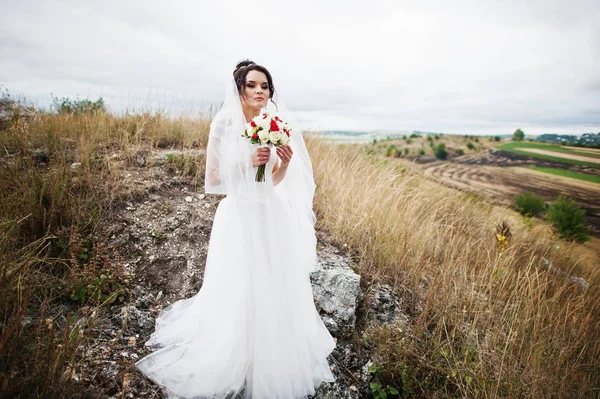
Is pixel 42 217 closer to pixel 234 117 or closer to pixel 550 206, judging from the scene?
pixel 234 117

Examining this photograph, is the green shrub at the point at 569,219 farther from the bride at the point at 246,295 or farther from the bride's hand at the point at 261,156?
the bride's hand at the point at 261,156

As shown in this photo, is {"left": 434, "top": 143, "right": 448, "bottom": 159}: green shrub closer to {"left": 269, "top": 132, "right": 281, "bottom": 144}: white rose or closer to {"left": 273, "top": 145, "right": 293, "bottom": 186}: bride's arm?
{"left": 273, "top": 145, "right": 293, "bottom": 186}: bride's arm

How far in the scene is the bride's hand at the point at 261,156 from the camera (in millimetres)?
2080

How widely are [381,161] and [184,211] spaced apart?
569 centimetres

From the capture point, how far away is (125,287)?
311cm

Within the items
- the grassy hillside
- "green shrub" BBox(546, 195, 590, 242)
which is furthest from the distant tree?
the grassy hillside

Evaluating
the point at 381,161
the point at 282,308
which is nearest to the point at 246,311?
the point at 282,308

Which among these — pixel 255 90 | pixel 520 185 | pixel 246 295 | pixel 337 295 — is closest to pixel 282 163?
pixel 255 90

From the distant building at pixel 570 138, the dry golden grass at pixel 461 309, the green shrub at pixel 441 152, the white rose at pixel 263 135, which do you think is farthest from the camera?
the green shrub at pixel 441 152

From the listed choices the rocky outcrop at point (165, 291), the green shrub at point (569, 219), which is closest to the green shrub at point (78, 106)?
the rocky outcrop at point (165, 291)

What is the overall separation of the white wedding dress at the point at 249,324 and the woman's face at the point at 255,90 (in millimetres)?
474

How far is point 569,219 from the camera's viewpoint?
11391mm

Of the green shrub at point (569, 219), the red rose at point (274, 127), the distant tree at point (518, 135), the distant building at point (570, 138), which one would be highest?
the distant tree at point (518, 135)

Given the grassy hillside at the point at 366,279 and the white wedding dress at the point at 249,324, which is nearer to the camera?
the grassy hillside at the point at 366,279
